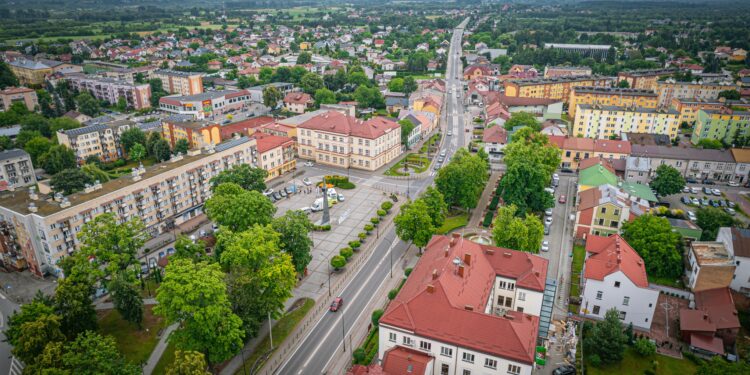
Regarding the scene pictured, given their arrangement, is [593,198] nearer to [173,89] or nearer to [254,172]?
[254,172]

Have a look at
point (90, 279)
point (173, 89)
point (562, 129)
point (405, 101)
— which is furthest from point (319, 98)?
point (90, 279)

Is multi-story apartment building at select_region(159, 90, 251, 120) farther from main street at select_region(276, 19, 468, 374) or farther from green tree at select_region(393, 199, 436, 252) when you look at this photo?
green tree at select_region(393, 199, 436, 252)

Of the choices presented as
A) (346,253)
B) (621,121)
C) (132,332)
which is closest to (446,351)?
(346,253)

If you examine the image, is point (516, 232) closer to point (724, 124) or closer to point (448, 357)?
point (448, 357)

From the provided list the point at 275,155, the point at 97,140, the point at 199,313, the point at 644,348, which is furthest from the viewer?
the point at 97,140

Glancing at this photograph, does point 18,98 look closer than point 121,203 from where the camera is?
No

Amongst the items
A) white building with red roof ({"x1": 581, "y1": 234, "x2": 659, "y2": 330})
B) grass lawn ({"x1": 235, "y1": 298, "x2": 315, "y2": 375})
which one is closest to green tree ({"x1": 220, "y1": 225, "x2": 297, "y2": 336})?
grass lawn ({"x1": 235, "y1": 298, "x2": 315, "y2": 375})

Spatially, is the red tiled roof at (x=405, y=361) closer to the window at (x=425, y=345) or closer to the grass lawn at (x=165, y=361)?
the window at (x=425, y=345)

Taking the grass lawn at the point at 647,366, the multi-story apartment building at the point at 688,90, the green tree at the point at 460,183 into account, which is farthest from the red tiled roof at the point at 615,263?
the multi-story apartment building at the point at 688,90
